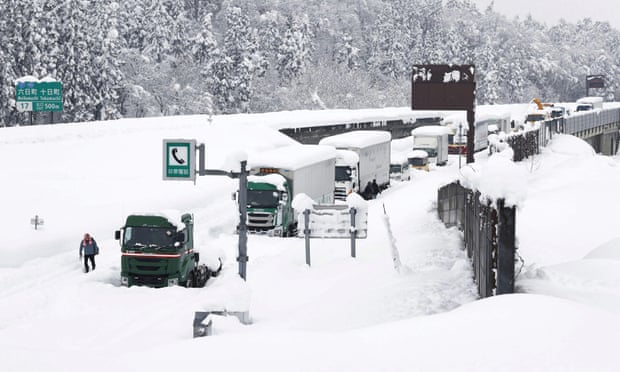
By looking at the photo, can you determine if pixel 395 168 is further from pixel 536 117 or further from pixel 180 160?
pixel 180 160

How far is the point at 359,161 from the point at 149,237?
85.5ft

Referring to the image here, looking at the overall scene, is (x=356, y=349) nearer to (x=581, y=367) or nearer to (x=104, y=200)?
(x=581, y=367)

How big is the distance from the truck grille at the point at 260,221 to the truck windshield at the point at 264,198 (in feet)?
1.20

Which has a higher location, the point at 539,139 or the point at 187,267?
the point at 539,139

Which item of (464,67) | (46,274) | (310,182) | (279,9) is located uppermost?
(279,9)

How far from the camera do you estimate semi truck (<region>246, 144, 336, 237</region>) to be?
33688 mm

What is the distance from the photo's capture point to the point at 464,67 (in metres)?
63.7

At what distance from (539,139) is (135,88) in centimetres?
5330

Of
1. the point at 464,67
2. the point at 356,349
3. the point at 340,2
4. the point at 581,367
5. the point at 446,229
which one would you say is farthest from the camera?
the point at 340,2

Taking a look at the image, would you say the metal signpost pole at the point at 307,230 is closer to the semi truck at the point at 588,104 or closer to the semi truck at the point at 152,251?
the semi truck at the point at 152,251

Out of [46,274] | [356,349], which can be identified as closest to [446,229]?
[46,274]

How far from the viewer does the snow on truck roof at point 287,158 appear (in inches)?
1382

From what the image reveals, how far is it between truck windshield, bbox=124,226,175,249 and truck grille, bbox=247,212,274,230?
11.2 metres

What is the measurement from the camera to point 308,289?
21.6 meters
